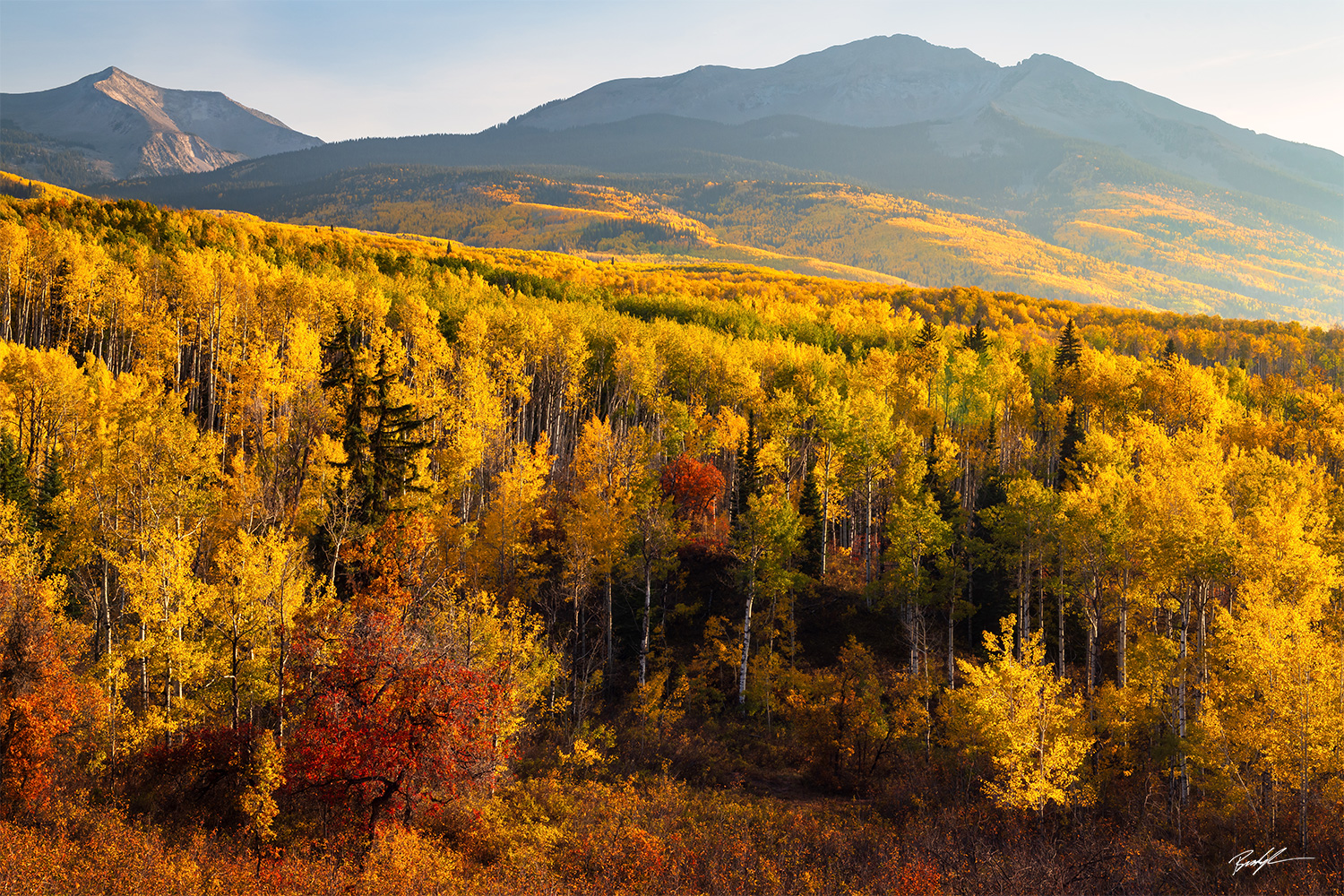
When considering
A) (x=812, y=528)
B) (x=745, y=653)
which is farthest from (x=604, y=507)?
(x=812, y=528)

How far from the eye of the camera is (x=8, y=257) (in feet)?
222

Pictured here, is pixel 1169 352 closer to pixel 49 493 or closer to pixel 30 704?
pixel 30 704

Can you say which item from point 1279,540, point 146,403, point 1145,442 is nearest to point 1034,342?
point 1145,442

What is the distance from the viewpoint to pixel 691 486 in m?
63.0

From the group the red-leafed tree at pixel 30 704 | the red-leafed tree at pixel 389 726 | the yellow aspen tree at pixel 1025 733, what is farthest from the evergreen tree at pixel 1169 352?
the red-leafed tree at pixel 30 704

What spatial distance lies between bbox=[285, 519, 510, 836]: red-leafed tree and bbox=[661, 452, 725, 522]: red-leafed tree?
35813 millimetres

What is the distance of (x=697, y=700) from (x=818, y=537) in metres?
18.7

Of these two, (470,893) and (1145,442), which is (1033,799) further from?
(1145,442)

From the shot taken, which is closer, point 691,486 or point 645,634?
point 645,634

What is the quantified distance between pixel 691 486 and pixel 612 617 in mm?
14793

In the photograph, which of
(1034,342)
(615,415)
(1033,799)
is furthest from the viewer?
(1034,342)

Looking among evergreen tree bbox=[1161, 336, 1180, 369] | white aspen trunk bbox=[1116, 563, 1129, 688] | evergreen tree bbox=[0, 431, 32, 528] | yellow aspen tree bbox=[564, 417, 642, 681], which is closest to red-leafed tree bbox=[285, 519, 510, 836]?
yellow aspen tree bbox=[564, 417, 642, 681]

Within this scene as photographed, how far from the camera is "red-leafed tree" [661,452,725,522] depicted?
6309 cm
